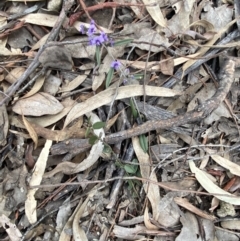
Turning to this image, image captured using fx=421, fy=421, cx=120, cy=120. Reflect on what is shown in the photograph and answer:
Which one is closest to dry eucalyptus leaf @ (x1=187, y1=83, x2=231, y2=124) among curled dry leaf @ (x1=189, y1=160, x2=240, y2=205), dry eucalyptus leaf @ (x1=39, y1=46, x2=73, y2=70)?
curled dry leaf @ (x1=189, y1=160, x2=240, y2=205)

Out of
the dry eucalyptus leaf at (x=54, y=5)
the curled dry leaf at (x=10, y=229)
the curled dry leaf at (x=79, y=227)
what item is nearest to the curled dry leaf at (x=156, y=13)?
the dry eucalyptus leaf at (x=54, y=5)

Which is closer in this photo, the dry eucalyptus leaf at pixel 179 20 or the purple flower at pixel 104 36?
the purple flower at pixel 104 36

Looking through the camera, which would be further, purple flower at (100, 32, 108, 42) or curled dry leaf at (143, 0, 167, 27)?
curled dry leaf at (143, 0, 167, 27)

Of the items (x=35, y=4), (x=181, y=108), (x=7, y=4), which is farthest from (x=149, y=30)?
(x=7, y=4)

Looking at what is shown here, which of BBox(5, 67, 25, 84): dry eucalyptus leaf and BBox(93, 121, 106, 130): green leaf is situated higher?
BBox(5, 67, 25, 84): dry eucalyptus leaf

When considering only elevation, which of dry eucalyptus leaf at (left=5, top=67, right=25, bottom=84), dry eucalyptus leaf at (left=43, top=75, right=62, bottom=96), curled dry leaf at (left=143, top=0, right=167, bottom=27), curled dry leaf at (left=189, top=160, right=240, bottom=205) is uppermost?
curled dry leaf at (left=143, top=0, right=167, bottom=27)

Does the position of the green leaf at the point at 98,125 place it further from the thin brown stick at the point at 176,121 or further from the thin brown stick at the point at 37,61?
the thin brown stick at the point at 37,61

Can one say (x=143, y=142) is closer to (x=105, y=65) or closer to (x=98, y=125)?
(x=98, y=125)

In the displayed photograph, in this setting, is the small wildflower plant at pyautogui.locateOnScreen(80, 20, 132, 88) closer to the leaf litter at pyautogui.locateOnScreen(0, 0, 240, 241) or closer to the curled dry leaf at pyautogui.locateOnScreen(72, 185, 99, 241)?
the leaf litter at pyautogui.locateOnScreen(0, 0, 240, 241)
